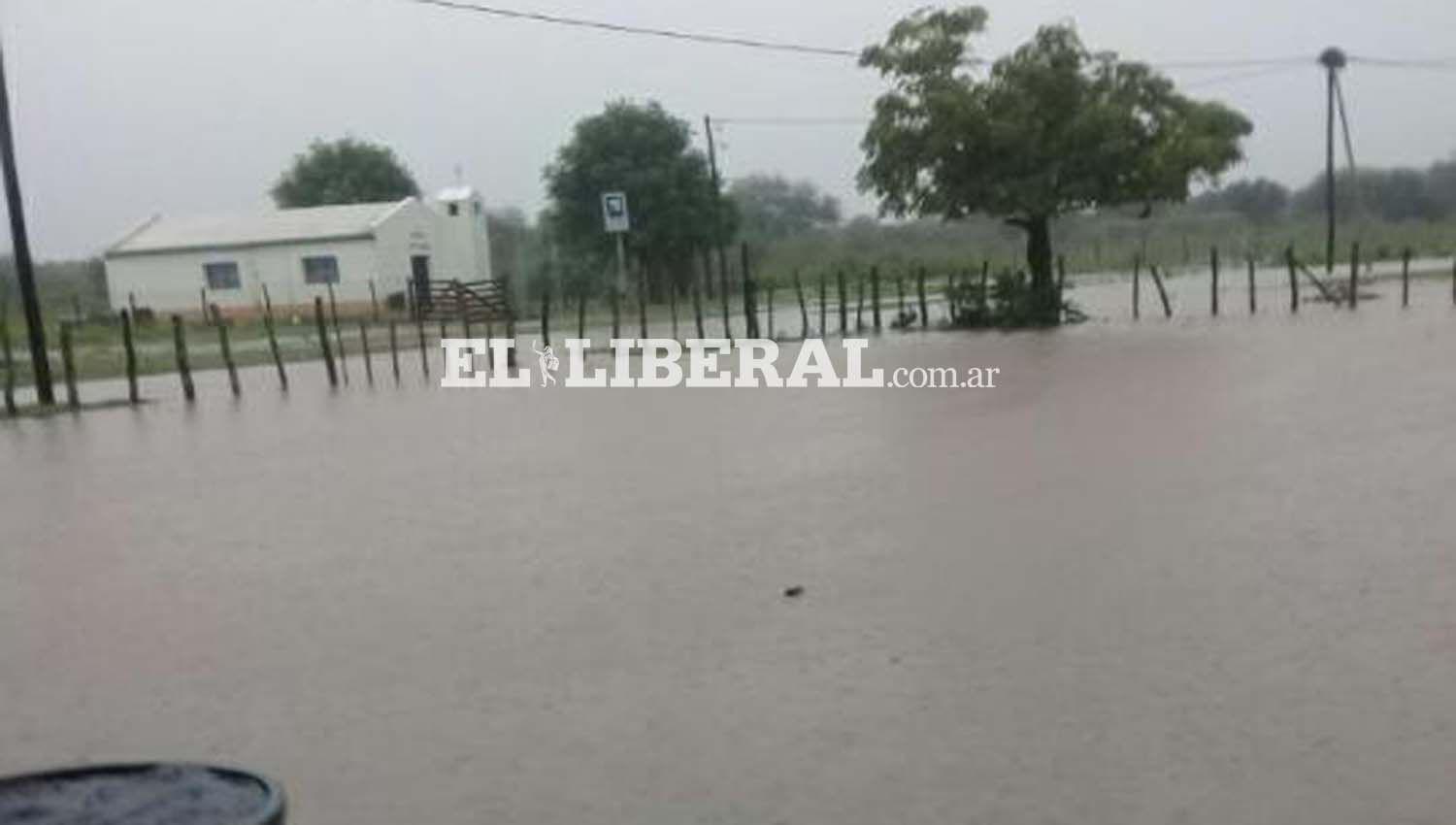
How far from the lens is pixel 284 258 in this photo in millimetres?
47719

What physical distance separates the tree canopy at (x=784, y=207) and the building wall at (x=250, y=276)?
A: 37278 mm

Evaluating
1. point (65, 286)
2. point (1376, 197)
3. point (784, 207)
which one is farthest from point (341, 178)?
point (1376, 197)

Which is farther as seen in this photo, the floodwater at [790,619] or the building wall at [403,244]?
the building wall at [403,244]

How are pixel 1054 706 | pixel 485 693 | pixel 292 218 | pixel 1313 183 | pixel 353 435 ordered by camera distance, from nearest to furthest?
pixel 1054 706, pixel 485 693, pixel 353 435, pixel 292 218, pixel 1313 183

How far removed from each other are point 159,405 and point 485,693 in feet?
50.6

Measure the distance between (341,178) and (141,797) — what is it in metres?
63.8

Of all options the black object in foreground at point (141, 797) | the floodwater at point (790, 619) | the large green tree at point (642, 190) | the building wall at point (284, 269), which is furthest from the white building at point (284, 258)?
the black object in foreground at point (141, 797)

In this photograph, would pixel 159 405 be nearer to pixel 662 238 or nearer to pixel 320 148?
pixel 662 238

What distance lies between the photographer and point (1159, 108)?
2611cm

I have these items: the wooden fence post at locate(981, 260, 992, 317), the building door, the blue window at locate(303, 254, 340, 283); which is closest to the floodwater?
the wooden fence post at locate(981, 260, 992, 317)

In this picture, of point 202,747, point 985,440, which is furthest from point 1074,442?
point 202,747

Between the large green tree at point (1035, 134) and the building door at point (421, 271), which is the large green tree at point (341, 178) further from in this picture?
the large green tree at point (1035, 134)

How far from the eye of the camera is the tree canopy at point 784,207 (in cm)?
8500

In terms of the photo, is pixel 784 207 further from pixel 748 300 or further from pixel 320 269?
pixel 748 300
